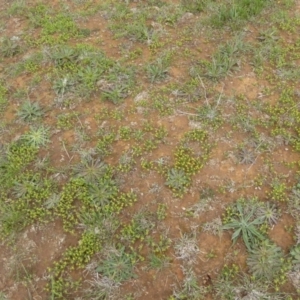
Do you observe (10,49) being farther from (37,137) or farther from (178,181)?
(178,181)

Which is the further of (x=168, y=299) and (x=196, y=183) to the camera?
(x=196, y=183)

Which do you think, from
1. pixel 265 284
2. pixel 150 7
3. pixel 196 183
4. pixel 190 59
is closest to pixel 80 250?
pixel 196 183

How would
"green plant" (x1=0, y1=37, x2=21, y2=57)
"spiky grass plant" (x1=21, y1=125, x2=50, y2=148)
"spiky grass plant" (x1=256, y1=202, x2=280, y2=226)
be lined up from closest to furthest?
"spiky grass plant" (x1=256, y1=202, x2=280, y2=226)
"spiky grass plant" (x1=21, y1=125, x2=50, y2=148)
"green plant" (x1=0, y1=37, x2=21, y2=57)

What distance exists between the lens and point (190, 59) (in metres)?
6.14

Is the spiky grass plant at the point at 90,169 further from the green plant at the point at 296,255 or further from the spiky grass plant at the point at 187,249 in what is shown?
the green plant at the point at 296,255

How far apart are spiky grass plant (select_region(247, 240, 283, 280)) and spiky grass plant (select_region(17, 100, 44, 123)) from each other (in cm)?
337

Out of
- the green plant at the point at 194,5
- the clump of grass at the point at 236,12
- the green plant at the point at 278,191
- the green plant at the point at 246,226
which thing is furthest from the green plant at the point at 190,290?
the green plant at the point at 194,5

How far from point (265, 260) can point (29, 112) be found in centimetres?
364

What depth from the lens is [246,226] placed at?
4281mm

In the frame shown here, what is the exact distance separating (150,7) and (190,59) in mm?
1578

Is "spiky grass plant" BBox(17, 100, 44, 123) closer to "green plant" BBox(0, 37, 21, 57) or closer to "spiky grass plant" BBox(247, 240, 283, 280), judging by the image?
"green plant" BBox(0, 37, 21, 57)

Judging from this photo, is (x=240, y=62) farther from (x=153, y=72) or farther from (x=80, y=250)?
(x=80, y=250)

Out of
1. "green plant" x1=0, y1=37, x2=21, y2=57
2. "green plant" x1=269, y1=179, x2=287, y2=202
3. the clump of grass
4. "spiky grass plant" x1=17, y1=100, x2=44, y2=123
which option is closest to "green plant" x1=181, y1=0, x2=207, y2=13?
the clump of grass

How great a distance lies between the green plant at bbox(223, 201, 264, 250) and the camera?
13.9ft
